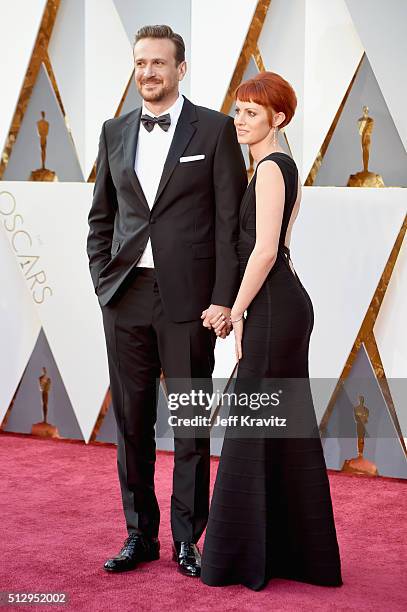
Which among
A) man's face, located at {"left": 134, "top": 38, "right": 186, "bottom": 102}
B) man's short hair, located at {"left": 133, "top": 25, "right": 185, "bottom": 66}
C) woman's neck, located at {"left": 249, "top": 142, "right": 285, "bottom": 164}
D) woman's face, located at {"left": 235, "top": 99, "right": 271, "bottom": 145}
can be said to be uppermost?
man's short hair, located at {"left": 133, "top": 25, "right": 185, "bottom": 66}

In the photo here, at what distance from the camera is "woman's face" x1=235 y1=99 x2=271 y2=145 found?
271cm

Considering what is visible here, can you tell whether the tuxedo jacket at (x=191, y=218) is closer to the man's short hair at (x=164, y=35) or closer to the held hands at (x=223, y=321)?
the held hands at (x=223, y=321)

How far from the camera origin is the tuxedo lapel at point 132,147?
9.21ft

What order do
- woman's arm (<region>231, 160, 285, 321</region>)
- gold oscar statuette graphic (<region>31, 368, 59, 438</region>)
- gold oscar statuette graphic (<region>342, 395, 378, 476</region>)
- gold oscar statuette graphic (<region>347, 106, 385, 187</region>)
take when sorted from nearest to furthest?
woman's arm (<region>231, 160, 285, 321</region>) → gold oscar statuette graphic (<region>347, 106, 385, 187</region>) → gold oscar statuette graphic (<region>342, 395, 378, 476</region>) → gold oscar statuette graphic (<region>31, 368, 59, 438</region>)

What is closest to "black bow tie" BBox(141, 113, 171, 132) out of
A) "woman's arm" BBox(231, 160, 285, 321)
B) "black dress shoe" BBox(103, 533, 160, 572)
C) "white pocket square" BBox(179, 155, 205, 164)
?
"white pocket square" BBox(179, 155, 205, 164)

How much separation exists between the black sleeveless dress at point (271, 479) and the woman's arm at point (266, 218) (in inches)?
1.8

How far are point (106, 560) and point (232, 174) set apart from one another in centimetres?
129

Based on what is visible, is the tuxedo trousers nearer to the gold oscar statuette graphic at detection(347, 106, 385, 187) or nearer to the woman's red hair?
the woman's red hair

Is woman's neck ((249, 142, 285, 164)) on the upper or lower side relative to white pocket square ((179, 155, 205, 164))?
upper

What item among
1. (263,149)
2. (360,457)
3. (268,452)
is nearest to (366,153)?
(360,457)

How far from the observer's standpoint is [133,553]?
2887 millimetres

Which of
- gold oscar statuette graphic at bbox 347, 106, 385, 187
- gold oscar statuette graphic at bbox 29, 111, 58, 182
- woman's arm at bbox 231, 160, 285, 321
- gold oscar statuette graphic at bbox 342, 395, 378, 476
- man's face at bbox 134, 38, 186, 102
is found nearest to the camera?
woman's arm at bbox 231, 160, 285, 321

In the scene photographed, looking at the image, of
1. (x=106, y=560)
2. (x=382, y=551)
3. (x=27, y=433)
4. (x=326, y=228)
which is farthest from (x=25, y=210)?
(x=382, y=551)

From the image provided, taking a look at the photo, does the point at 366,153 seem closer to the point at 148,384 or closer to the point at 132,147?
the point at 132,147
